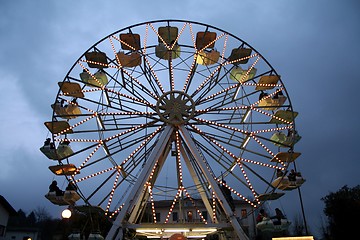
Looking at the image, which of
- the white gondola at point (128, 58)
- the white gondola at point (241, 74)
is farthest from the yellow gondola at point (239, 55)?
the white gondola at point (128, 58)

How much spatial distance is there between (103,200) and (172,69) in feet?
19.2

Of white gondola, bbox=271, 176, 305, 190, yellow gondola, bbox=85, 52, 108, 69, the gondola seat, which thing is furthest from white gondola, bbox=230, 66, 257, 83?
yellow gondola, bbox=85, 52, 108, 69

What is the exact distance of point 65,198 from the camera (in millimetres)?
11633

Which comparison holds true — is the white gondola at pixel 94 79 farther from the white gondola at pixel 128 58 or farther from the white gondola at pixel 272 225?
the white gondola at pixel 272 225

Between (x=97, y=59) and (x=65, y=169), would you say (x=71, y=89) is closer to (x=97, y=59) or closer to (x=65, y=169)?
(x=97, y=59)

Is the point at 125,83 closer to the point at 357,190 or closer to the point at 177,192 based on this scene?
the point at 177,192

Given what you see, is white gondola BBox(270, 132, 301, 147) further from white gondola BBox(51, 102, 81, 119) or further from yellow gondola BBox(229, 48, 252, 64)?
white gondola BBox(51, 102, 81, 119)

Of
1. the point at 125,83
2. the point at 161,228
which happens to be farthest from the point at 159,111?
the point at 161,228

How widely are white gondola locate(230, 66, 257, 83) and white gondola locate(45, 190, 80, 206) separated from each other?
7957 millimetres

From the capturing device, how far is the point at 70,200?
11.6 m

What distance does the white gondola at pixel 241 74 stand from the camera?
14.1 meters

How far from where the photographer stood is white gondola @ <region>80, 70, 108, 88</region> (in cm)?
1358

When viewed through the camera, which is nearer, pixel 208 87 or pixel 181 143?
pixel 181 143

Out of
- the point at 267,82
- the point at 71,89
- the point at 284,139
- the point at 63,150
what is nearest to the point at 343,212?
the point at 284,139
